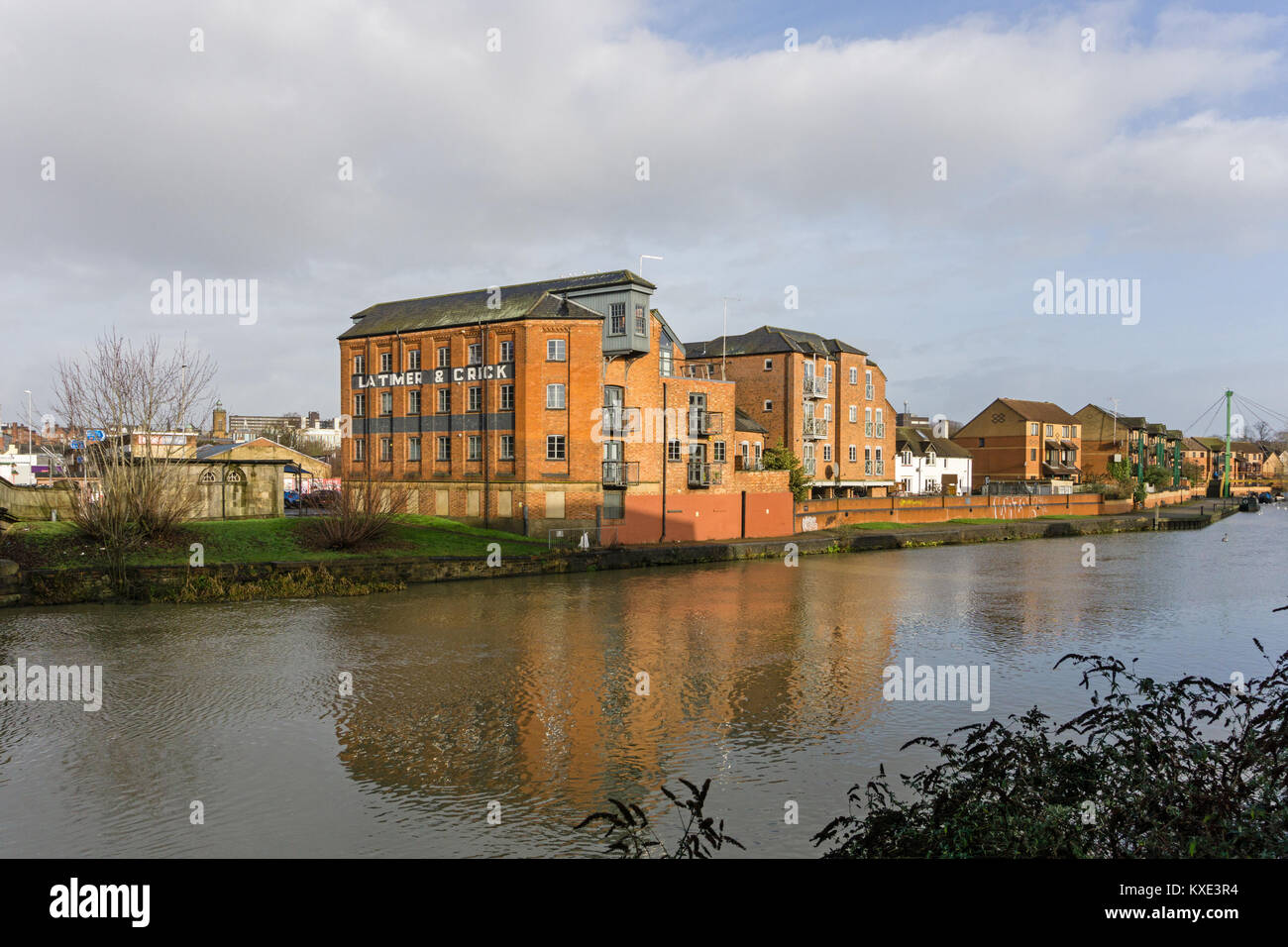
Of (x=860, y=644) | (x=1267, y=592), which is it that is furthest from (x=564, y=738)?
(x=1267, y=592)

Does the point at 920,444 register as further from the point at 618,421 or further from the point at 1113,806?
the point at 1113,806

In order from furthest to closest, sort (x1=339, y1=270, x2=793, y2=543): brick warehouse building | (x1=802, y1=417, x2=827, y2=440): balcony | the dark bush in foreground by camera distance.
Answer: (x1=802, y1=417, x2=827, y2=440): balcony, (x1=339, y1=270, x2=793, y2=543): brick warehouse building, the dark bush in foreground

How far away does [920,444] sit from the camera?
7538 cm

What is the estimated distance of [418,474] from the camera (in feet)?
137

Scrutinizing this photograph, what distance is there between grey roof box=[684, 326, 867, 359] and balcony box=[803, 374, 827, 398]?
1584 millimetres

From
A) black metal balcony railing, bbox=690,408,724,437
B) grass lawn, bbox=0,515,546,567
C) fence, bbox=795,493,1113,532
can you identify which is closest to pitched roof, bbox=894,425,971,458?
fence, bbox=795,493,1113,532

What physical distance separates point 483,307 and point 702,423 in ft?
38.1

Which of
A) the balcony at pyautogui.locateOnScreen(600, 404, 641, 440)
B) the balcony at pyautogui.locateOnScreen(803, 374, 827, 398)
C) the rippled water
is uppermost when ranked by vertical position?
the balcony at pyautogui.locateOnScreen(803, 374, 827, 398)

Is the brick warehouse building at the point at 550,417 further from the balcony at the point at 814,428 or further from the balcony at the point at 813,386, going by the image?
the balcony at the point at 813,386

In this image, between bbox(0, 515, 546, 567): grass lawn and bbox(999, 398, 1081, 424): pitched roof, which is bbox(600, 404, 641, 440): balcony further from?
bbox(999, 398, 1081, 424): pitched roof

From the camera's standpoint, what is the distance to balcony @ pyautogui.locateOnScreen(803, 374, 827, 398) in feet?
185

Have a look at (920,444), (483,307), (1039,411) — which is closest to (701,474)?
(483,307)
